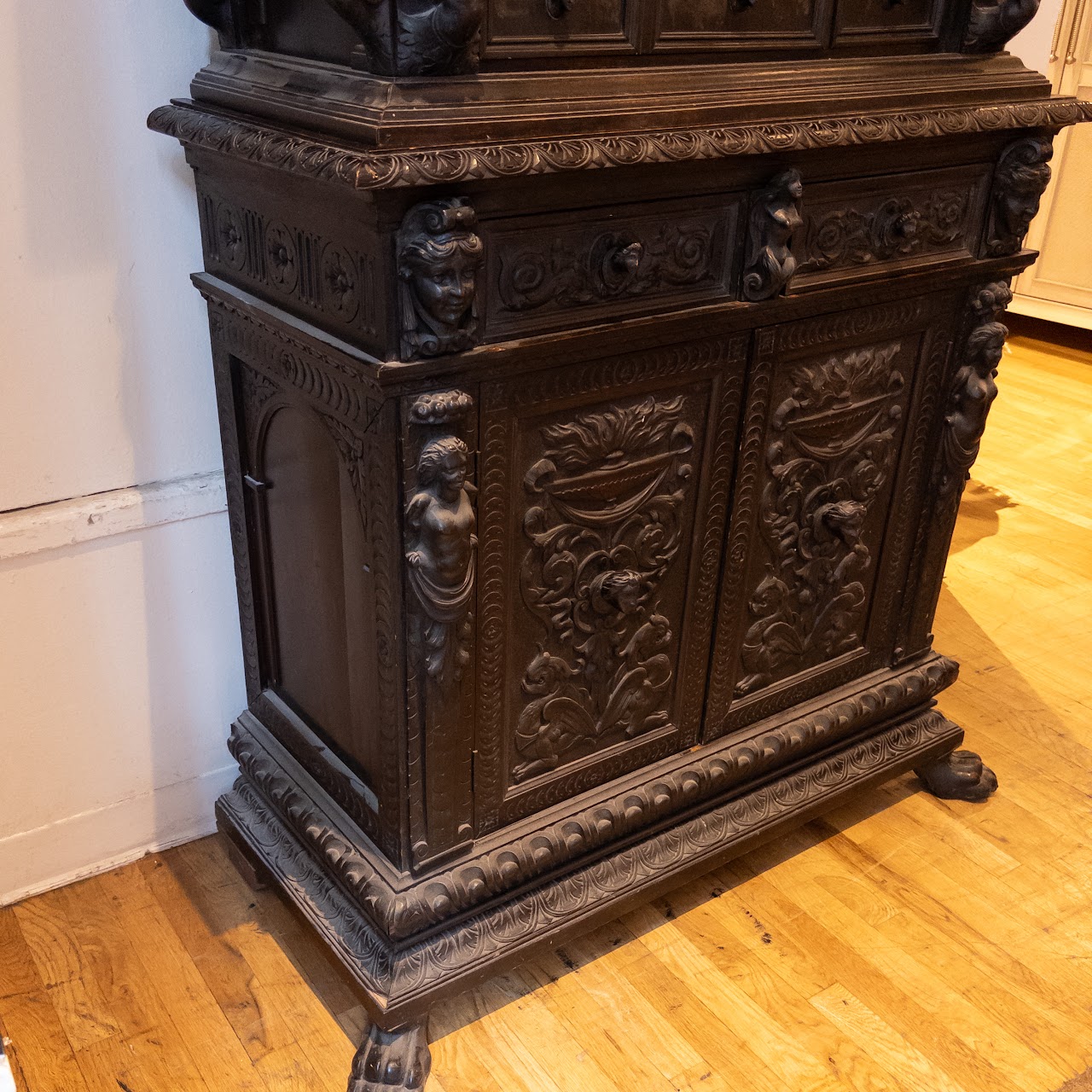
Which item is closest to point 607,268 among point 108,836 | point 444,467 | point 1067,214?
point 444,467

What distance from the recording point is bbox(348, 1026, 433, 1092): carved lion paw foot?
1.58 metres

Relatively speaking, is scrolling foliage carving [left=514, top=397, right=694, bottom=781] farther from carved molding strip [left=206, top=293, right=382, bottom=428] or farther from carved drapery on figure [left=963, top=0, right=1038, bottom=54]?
carved drapery on figure [left=963, top=0, right=1038, bottom=54]

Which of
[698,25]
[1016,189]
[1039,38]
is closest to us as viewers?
[698,25]

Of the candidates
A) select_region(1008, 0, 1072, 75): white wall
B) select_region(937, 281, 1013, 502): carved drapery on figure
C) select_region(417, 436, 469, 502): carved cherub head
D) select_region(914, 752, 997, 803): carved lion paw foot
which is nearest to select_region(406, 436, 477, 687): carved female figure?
select_region(417, 436, 469, 502): carved cherub head

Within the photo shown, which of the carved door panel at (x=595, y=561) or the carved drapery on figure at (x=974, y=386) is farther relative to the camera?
the carved drapery on figure at (x=974, y=386)

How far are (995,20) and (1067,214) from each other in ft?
11.5

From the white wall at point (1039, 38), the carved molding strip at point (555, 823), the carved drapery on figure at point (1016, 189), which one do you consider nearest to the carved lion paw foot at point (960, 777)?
the carved molding strip at point (555, 823)

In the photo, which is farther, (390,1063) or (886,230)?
(886,230)

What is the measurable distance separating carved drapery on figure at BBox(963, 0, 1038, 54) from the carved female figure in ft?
3.46

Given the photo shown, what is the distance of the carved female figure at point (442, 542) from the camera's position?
53.3 inches

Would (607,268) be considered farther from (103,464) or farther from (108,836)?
(108,836)

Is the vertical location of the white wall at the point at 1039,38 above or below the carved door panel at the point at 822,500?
above

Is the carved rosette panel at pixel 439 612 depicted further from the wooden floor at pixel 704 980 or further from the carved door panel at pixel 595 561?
the wooden floor at pixel 704 980

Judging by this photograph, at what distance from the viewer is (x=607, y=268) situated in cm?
142
